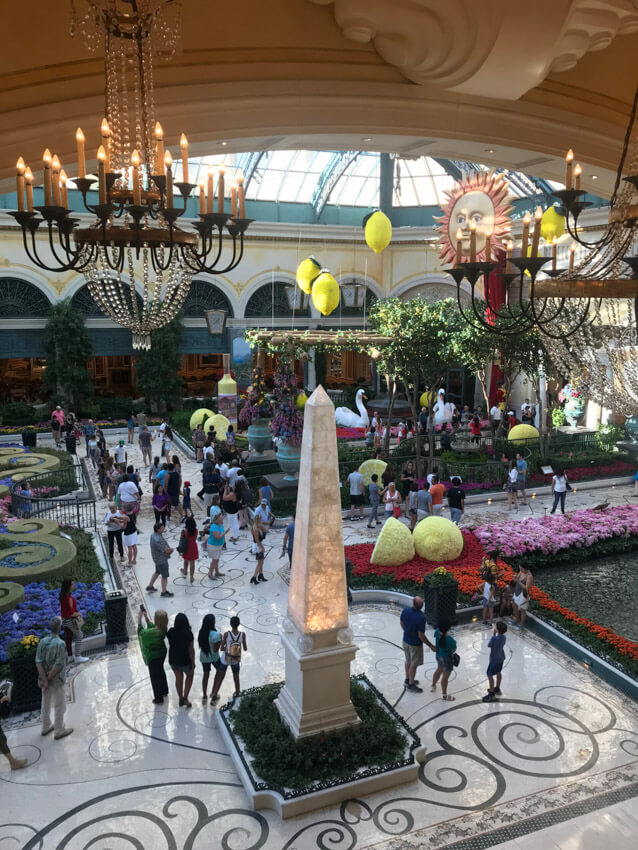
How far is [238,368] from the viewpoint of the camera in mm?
23750

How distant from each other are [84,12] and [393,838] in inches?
204

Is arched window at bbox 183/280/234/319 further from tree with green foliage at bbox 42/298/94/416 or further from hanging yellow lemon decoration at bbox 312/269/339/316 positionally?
hanging yellow lemon decoration at bbox 312/269/339/316

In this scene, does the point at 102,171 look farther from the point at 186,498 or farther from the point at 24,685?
the point at 186,498

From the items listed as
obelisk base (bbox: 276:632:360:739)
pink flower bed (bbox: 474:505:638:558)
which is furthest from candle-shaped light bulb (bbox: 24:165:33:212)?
pink flower bed (bbox: 474:505:638:558)

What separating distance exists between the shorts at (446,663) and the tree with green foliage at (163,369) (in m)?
17.1

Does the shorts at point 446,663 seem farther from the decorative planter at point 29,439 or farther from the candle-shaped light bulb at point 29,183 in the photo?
the decorative planter at point 29,439

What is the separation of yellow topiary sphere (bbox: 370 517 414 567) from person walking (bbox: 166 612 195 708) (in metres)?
3.79

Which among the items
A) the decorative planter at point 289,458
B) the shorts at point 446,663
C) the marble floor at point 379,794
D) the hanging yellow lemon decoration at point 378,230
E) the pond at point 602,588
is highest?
the hanging yellow lemon decoration at point 378,230

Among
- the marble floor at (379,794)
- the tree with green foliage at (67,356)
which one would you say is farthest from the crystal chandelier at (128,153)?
the tree with green foliage at (67,356)

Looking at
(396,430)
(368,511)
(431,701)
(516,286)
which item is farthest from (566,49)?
(516,286)

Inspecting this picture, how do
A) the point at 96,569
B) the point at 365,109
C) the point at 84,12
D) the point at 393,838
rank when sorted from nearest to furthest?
1. the point at 84,12
2. the point at 365,109
3. the point at 393,838
4. the point at 96,569

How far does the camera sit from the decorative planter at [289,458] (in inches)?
513

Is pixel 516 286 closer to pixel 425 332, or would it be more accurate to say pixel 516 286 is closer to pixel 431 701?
pixel 425 332

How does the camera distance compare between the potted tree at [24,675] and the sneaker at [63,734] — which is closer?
the sneaker at [63,734]
